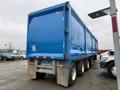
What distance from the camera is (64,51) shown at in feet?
19.2

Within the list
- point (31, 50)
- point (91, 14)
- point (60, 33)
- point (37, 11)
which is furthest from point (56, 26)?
point (91, 14)

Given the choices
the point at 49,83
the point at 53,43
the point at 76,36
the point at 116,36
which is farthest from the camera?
the point at 76,36

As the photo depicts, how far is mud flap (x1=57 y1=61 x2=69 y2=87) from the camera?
5.79 meters

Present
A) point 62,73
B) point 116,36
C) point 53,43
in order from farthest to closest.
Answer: point 53,43, point 62,73, point 116,36

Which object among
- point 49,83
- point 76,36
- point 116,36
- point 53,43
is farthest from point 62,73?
point 116,36

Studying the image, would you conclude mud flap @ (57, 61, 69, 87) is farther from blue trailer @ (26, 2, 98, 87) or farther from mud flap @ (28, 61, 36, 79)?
mud flap @ (28, 61, 36, 79)

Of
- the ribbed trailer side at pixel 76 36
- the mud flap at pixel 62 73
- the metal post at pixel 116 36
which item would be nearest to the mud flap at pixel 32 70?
the mud flap at pixel 62 73

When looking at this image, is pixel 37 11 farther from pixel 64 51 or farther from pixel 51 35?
pixel 64 51

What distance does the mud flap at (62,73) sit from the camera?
19.0 feet

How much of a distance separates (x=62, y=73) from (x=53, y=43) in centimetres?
141

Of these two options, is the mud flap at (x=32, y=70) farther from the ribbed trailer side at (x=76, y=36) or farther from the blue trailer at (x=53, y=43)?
the ribbed trailer side at (x=76, y=36)

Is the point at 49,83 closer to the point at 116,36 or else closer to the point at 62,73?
→ the point at 62,73

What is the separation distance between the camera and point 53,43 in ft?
20.9

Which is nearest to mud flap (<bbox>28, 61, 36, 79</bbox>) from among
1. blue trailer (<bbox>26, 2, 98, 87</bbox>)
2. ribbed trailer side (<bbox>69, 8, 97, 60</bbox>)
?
blue trailer (<bbox>26, 2, 98, 87</bbox>)
